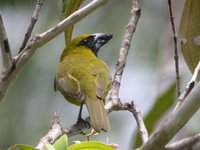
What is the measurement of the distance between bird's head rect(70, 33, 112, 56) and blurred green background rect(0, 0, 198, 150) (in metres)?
0.98

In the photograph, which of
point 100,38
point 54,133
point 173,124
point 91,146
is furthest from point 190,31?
point 100,38

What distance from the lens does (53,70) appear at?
6.36 metres

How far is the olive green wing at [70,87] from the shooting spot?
11.5 ft

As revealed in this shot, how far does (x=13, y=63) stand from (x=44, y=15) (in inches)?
146

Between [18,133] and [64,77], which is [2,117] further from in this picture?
[64,77]

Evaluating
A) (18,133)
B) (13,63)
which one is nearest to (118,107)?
(13,63)

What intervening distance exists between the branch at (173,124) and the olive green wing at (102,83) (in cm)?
194

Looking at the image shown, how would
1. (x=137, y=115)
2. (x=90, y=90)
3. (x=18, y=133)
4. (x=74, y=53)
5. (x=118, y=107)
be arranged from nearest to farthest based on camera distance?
(x=137, y=115), (x=118, y=107), (x=90, y=90), (x=74, y=53), (x=18, y=133)

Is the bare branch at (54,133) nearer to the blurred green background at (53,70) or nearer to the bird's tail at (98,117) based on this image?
the bird's tail at (98,117)

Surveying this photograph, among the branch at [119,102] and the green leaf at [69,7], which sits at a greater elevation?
the green leaf at [69,7]

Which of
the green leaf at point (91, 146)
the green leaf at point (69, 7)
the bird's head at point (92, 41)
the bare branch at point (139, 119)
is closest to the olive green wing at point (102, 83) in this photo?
the bird's head at point (92, 41)

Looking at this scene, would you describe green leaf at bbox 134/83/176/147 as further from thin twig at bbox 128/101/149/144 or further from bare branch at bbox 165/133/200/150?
bare branch at bbox 165/133/200/150

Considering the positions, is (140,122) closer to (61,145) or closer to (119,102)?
(119,102)

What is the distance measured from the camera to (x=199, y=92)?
5.20 feet
